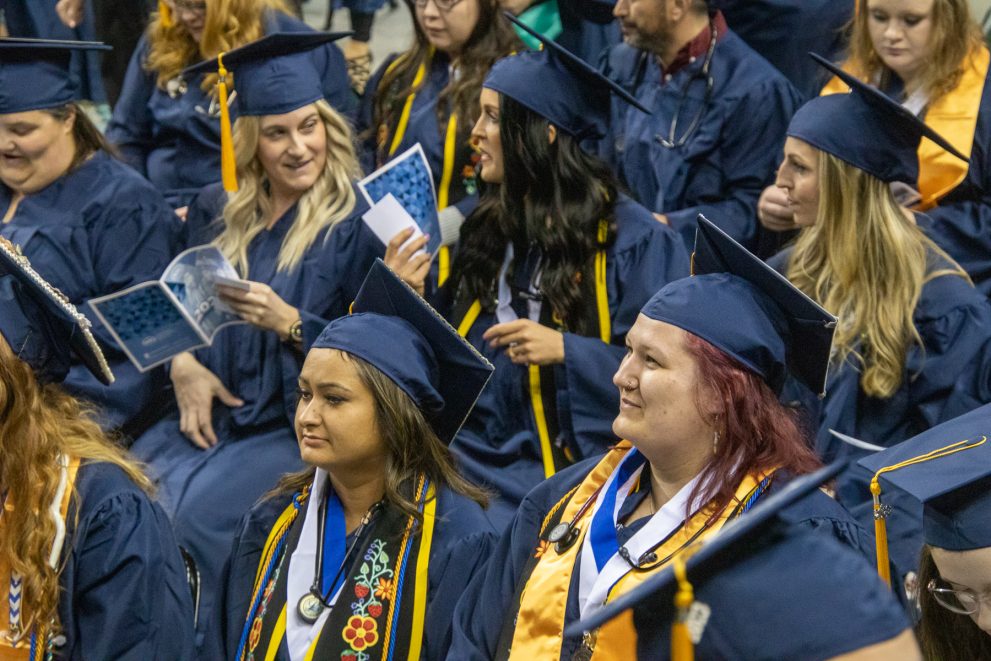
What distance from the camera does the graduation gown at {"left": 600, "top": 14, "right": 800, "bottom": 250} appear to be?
5.04m

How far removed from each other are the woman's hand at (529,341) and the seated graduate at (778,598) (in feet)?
6.89

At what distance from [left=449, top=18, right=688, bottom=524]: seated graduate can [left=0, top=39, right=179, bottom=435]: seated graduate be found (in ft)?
4.14

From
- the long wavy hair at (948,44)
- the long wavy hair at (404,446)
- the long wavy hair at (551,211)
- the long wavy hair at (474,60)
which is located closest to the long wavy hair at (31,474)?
the long wavy hair at (404,446)

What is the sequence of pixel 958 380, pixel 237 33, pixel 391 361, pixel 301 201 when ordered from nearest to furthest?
pixel 391 361
pixel 958 380
pixel 301 201
pixel 237 33

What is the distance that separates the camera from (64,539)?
10.7ft

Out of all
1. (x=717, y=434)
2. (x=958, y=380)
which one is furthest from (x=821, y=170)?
(x=717, y=434)

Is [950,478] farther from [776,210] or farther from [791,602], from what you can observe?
[776,210]

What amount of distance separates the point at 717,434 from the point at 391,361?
895 millimetres

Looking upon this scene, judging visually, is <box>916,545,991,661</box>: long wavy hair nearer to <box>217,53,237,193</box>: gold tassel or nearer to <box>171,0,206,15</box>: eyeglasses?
<box>217,53,237,193</box>: gold tassel

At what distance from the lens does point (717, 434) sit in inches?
119

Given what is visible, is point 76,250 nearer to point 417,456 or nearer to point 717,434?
point 417,456

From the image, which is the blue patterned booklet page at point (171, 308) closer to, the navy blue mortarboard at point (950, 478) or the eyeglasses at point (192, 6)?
the eyeglasses at point (192, 6)

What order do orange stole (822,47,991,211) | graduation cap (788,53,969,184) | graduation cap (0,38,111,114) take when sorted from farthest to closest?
graduation cap (0,38,111,114) < orange stole (822,47,991,211) < graduation cap (788,53,969,184)

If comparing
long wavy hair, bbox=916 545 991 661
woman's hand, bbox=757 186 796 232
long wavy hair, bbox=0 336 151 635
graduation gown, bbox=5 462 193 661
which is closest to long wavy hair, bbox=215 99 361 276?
woman's hand, bbox=757 186 796 232
